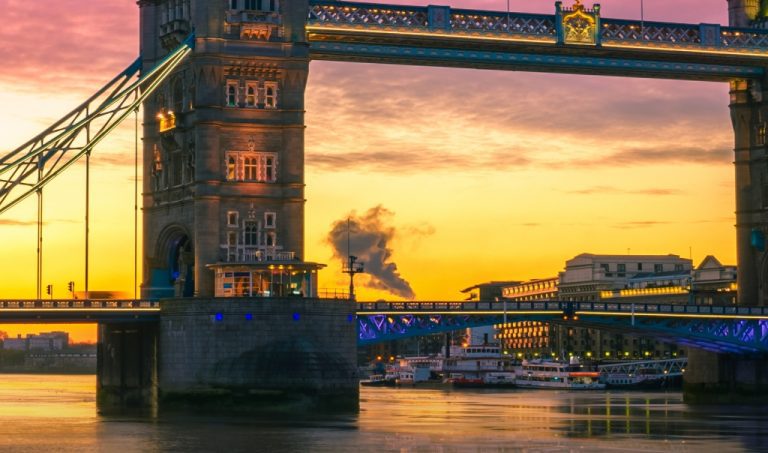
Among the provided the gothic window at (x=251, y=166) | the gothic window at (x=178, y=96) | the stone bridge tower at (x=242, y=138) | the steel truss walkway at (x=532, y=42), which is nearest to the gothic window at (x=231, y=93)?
the stone bridge tower at (x=242, y=138)

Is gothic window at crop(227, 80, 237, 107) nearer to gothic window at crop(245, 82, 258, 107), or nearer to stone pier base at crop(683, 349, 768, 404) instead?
gothic window at crop(245, 82, 258, 107)

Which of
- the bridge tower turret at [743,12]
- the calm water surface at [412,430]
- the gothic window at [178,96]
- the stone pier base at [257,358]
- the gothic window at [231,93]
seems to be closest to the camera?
the calm water surface at [412,430]

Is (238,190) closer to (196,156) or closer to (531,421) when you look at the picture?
(196,156)

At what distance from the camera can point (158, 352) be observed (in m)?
132

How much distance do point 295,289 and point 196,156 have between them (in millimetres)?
13067

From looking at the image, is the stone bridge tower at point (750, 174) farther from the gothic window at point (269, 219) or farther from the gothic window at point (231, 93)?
the gothic window at point (231, 93)

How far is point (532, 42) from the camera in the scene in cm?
14250

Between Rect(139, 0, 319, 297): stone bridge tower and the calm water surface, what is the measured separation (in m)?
14.5

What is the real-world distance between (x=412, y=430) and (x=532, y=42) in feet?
150

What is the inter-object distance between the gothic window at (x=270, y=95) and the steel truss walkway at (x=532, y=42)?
4663 mm

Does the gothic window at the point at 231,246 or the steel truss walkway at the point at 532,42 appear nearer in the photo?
the gothic window at the point at 231,246

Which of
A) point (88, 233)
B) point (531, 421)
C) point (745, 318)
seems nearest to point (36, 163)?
point (88, 233)

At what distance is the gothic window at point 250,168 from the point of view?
134625 millimetres

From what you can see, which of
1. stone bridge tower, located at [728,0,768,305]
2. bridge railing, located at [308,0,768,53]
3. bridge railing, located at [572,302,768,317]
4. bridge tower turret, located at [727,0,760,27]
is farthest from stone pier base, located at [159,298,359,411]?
bridge tower turret, located at [727,0,760,27]
